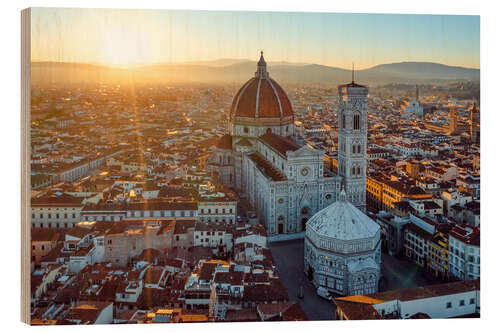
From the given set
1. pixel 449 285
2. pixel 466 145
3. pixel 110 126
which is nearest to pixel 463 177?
pixel 466 145

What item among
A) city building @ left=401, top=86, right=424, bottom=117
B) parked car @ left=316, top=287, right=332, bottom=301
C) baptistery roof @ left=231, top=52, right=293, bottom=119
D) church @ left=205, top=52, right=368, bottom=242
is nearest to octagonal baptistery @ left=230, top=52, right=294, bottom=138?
baptistery roof @ left=231, top=52, right=293, bottom=119

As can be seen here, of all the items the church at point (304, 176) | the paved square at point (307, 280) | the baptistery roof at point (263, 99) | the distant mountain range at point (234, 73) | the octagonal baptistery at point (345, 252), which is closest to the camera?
the paved square at point (307, 280)

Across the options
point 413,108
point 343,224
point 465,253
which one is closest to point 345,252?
point 343,224

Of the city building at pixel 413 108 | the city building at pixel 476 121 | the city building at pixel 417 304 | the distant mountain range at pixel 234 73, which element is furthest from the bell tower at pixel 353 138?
the city building at pixel 413 108

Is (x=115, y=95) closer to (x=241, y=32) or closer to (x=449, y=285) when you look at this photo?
(x=241, y=32)

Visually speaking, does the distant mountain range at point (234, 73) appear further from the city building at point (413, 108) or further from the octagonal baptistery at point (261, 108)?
the city building at point (413, 108)

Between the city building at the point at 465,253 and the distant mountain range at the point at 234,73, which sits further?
the distant mountain range at the point at 234,73

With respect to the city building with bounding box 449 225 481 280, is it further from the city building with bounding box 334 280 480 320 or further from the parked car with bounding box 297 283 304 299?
the parked car with bounding box 297 283 304 299
